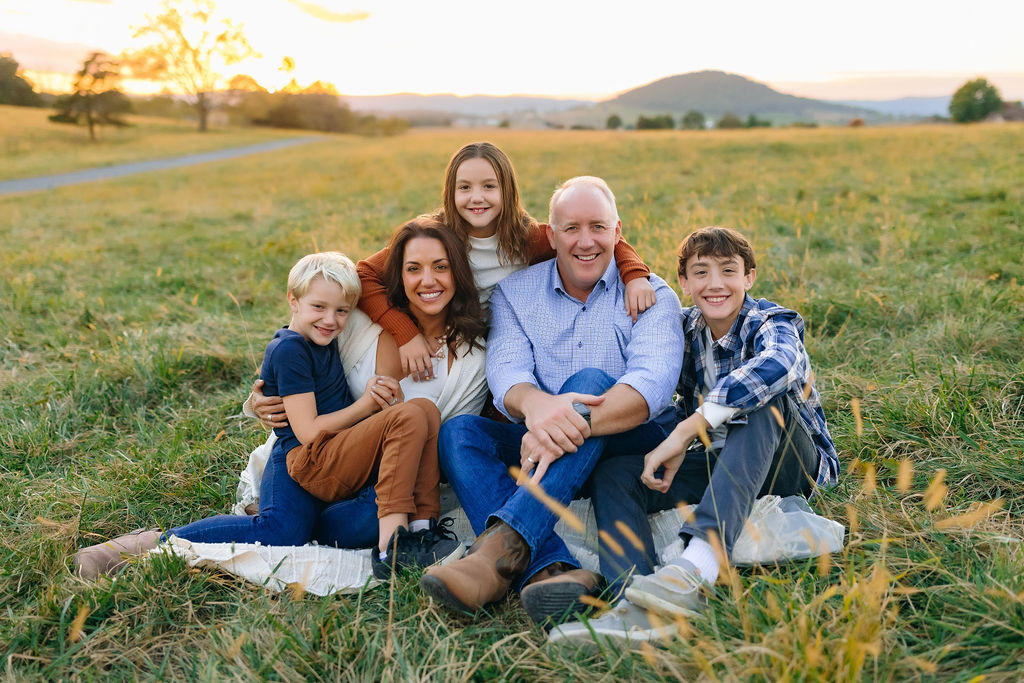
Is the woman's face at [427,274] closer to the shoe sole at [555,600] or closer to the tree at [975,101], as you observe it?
the shoe sole at [555,600]

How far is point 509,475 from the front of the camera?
3.17 meters

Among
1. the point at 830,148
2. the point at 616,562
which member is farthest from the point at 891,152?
the point at 616,562

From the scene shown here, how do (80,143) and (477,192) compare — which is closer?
(477,192)

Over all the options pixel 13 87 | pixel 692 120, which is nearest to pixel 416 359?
pixel 13 87

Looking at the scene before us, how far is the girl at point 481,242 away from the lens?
3.56 meters

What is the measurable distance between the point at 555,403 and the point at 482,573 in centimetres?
78

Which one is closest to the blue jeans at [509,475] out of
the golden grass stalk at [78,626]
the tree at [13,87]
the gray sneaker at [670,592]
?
the gray sneaker at [670,592]

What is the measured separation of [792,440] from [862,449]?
884 mm

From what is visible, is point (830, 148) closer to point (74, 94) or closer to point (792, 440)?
point (792, 440)

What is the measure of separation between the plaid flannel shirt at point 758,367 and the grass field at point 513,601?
25 centimetres

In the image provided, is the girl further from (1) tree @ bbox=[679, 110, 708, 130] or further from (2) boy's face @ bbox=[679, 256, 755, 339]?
(1) tree @ bbox=[679, 110, 708, 130]

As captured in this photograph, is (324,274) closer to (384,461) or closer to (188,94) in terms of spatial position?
(384,461)

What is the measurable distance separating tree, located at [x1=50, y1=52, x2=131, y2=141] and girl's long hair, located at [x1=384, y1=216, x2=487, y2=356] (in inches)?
1532

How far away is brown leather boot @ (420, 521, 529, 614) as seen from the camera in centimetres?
249
